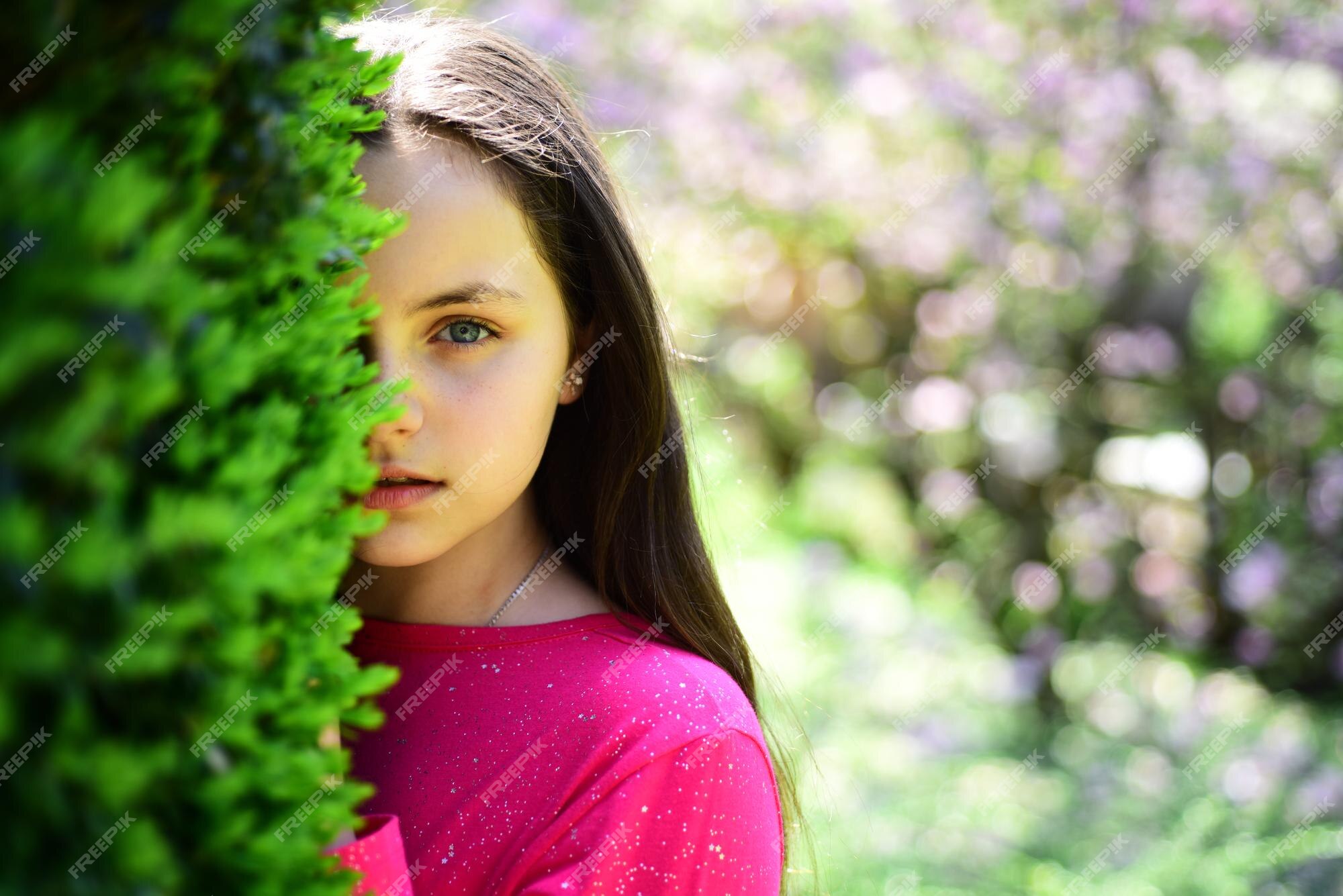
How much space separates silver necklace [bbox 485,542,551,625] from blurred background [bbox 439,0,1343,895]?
2809mm

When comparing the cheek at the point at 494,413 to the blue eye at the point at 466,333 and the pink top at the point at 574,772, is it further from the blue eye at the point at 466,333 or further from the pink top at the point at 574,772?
the pink top at the point at 574,772

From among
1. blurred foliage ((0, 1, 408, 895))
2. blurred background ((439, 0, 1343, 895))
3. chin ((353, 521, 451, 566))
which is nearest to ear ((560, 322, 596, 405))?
chin ((353, 521, 451, 566))

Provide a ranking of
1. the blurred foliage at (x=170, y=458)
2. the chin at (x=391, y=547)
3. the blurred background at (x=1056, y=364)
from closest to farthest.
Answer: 1. the blurred foliage at (x=170, y=458)
2. the chin at (x=391, y=547)
3. the blurred background at (x=1056, y=364)

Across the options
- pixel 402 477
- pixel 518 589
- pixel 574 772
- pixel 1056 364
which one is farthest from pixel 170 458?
pixel 1056 364

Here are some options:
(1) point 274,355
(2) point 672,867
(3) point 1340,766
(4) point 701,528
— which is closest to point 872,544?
(3) point 1340,766

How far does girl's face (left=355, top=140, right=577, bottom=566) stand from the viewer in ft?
5.22

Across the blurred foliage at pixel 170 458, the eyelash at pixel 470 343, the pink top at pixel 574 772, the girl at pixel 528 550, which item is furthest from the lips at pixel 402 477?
the blurred foliage at pixel 170 458

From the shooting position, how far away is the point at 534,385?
1753 millimetres

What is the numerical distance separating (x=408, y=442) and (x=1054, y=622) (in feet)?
17.1

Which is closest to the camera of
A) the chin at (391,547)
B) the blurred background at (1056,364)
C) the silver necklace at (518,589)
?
the chin at (391,547)

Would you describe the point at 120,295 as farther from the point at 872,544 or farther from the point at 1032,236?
the point at 872,544

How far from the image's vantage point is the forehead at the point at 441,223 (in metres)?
1.58

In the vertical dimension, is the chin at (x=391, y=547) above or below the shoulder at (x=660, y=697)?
above

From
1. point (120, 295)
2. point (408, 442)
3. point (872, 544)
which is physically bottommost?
point (872, 544)
